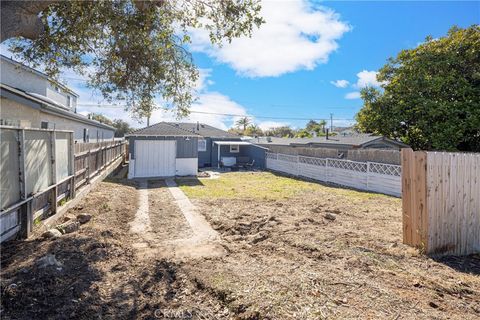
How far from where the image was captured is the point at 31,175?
500 cm

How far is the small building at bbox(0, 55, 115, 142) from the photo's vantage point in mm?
7371

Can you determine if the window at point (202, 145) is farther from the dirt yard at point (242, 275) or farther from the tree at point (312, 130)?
the dirt yard at point (242, 275)

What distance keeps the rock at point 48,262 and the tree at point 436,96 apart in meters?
19.7

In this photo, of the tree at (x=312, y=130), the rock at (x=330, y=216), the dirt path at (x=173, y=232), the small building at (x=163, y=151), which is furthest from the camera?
the tree at (x=312, y=130)

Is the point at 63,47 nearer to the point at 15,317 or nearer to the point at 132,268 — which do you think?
the point at 132,268

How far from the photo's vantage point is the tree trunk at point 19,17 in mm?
3818

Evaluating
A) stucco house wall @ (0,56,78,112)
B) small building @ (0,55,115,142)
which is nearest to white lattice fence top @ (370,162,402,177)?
small building @ (0,55,115,142)

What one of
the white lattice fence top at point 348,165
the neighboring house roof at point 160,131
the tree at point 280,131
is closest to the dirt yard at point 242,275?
the white lattice fence top at point 348,165

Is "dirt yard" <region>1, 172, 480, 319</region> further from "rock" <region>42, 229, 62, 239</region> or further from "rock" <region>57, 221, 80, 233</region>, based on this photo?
"rock" <region>57, 221, 80, 233</region>

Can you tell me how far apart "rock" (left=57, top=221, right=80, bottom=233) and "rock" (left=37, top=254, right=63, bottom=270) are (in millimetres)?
1609

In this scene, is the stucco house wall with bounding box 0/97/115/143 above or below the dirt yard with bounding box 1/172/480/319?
above

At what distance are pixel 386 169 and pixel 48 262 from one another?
13.2 metres

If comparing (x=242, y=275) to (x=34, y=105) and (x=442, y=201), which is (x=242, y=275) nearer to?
(x=442, y=201)

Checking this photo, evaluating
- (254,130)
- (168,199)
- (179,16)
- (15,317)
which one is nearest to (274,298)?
(15,317)
